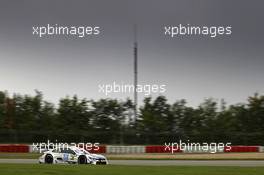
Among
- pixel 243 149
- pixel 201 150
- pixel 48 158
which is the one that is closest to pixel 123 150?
pixel 201 150

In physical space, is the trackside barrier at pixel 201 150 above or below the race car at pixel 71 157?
above

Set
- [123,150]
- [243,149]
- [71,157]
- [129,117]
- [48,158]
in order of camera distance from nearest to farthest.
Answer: [71,157]
[48,158]
[123,150]
[243,149]
[129,117]

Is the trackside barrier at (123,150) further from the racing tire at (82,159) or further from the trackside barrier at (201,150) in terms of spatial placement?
the racing tire at (82,159)

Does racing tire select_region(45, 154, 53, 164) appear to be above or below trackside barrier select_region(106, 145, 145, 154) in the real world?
below

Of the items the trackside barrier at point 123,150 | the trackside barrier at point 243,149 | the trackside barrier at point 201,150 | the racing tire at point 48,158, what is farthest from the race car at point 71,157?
the trackside barrier at point 243,149

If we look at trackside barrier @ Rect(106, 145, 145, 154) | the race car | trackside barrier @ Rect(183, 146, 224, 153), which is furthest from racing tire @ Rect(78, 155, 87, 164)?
trackside barrier @ Rect(183, 146, 224, 153)

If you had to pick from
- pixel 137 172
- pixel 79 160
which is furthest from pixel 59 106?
pixel 137 172

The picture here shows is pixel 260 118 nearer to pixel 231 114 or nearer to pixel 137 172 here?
pixel 231 114

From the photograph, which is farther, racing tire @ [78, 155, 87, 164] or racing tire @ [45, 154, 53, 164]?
racing tire @ [45, 154, 53, 164]

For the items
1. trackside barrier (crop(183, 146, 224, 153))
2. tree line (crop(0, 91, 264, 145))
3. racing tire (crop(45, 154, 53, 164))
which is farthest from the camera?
tree line (crop(0, 91, 264, 145))

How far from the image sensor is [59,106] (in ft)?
202

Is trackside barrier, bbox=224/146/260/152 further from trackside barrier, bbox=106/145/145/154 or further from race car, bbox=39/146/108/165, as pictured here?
race car, bbox=39/146/108/165

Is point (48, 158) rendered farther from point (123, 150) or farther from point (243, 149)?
point (243, 149)

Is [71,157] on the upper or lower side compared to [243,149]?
lower
